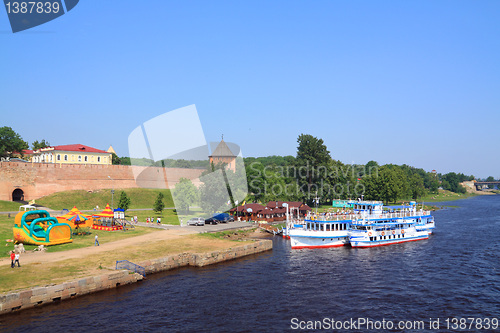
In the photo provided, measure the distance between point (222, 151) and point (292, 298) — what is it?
361 feet

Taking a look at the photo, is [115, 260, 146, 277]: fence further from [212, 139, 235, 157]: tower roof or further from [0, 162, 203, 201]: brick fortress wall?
[212, 139, 235, 157]: tower roof

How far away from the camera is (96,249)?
41812 mm

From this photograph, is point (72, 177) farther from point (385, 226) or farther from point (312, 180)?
point (385, 226)

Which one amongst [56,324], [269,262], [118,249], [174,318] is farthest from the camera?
[269,262]

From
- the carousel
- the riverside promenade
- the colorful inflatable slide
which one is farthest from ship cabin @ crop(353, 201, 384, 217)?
the colorful inflatable slide

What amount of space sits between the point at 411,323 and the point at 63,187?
94.6 metres

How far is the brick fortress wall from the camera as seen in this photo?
8862 cm

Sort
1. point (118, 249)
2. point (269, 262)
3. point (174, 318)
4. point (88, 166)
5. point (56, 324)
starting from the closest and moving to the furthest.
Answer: point (56, 324), point (174, 318), point (118, 249), point (269, 262), point (88, 166)

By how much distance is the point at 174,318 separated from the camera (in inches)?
1084

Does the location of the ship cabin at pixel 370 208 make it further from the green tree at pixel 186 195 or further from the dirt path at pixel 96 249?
the green tree at pixel 186 195

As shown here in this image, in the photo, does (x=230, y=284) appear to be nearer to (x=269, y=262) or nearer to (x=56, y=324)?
(x=269, y=262)

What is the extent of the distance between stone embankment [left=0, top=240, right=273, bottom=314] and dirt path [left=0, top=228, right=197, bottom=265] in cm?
679

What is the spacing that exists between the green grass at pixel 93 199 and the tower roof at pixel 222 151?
35749 millimetres

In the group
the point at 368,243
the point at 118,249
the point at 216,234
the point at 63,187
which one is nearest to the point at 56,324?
the point at 118,249
